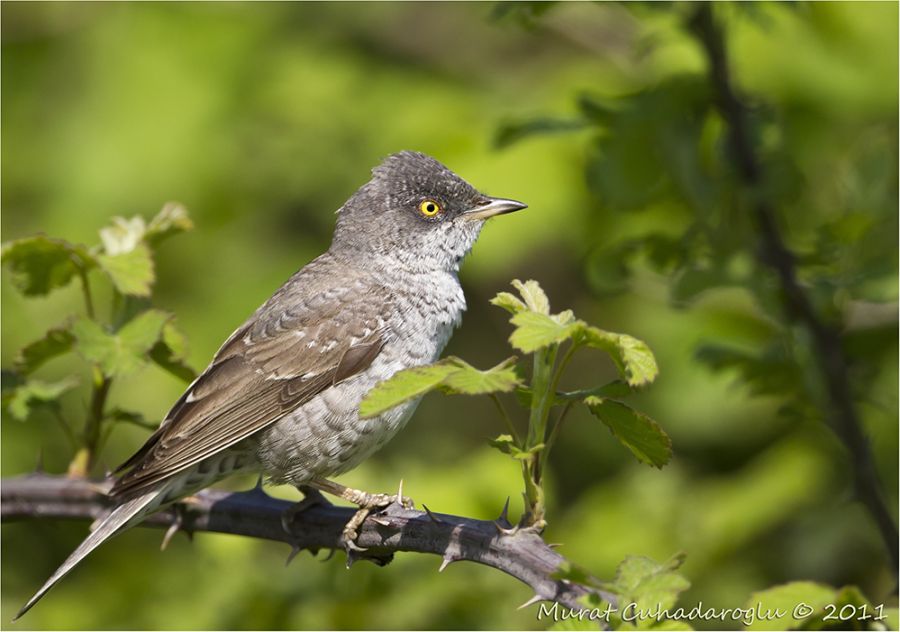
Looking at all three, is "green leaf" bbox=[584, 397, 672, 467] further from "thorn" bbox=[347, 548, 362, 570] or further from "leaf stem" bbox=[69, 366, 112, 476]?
"leaf stem" bbox=[69, 366, 112, 476]

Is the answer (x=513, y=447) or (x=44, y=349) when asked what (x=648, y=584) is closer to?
(x=513, y=447)

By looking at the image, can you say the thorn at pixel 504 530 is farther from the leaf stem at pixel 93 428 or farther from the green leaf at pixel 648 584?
the leaf stem at pixel 93 428

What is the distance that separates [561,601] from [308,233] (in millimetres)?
4725

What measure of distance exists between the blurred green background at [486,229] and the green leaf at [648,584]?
168cm

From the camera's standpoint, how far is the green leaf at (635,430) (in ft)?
7.80

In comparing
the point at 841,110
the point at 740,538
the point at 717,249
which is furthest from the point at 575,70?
the point at 740,538

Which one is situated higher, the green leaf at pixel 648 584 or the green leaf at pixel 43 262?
the green leaf at pixel 43 262

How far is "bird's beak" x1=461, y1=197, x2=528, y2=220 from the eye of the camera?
14.6 ft

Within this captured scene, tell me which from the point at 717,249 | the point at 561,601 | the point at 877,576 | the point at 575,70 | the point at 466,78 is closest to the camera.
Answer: the point at 561,601

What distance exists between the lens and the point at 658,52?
17.5 ft

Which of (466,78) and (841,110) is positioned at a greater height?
(466,78)

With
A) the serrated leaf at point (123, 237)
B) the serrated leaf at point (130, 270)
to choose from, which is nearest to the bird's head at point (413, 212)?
the serrated leaf at point (123, 237)

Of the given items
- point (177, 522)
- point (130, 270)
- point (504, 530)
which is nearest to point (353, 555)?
point (177, 522)

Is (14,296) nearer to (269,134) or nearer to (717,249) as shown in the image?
(269,134)
